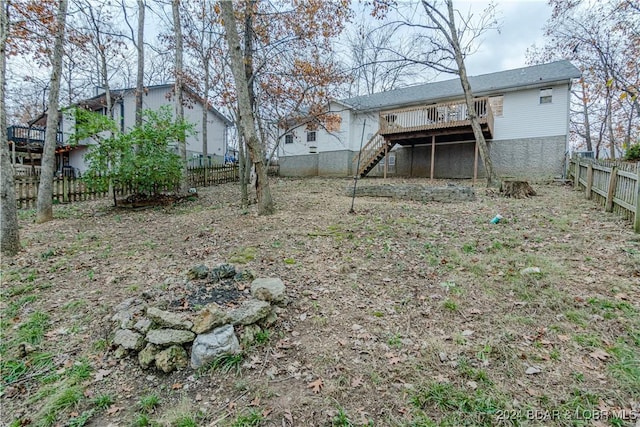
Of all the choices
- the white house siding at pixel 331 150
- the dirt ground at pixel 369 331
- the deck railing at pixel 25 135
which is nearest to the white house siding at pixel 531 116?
the white house siding at pixel 331 150

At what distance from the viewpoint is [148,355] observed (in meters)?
2.90

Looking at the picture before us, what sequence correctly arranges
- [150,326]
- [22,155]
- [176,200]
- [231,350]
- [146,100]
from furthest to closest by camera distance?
[146,100], [22,155], [176,200], [150,326], [231,350]

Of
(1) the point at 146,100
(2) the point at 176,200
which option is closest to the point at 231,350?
(2) the point at 176,200

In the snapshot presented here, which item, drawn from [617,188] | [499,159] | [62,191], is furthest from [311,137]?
[617,188]

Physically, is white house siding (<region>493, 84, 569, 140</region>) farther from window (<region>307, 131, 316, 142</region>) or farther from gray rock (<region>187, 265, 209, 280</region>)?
gray rock (<region>187, 265, 209, 280</region>)

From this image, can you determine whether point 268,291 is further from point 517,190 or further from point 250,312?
point 517,190

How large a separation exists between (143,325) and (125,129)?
17.5 meters

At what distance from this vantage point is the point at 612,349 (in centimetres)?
271

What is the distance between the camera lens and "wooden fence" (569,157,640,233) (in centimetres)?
526

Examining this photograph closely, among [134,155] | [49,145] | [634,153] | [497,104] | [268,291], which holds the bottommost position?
[268,291]

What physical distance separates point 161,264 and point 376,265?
3.39 metres

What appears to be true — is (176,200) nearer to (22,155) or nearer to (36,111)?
(22,155)

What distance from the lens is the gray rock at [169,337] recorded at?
291cm

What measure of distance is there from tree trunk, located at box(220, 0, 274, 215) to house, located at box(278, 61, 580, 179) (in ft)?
12.8
